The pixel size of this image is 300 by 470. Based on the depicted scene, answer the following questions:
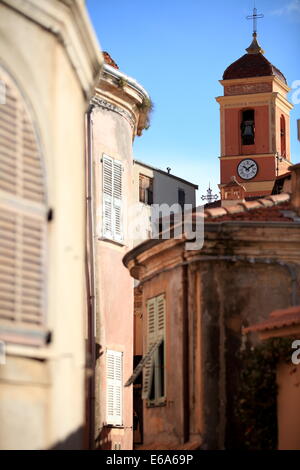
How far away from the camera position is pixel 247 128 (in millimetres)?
65875

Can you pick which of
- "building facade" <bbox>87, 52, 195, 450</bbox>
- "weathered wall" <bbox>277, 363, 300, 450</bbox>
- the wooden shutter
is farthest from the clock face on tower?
"weathered wall" <bbox>277, 363, 300, 450</bbox>

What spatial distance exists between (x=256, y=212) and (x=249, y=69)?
158 ft

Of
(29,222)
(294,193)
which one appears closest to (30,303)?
(29,222)

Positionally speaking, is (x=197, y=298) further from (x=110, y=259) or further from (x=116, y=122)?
(x=116, y=122)

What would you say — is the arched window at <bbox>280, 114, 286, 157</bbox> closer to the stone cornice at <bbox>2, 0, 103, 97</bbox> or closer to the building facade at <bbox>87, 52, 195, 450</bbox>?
the building facade at <bbox>87, 52, 195, 450</bbox>

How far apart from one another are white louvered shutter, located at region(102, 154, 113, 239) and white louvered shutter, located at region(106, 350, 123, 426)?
2.32 m

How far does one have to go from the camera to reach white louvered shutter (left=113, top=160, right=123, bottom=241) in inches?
893

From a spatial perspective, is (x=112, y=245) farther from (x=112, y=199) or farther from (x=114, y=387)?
(x=114, y=387)

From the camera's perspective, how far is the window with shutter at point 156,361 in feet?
59.5

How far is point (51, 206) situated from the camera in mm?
9227

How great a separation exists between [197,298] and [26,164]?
8.28 m

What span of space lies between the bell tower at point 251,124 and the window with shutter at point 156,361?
149 ft

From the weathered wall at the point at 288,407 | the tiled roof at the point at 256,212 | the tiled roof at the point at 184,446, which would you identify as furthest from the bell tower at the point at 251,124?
the weathered wall at the point at 288,407
